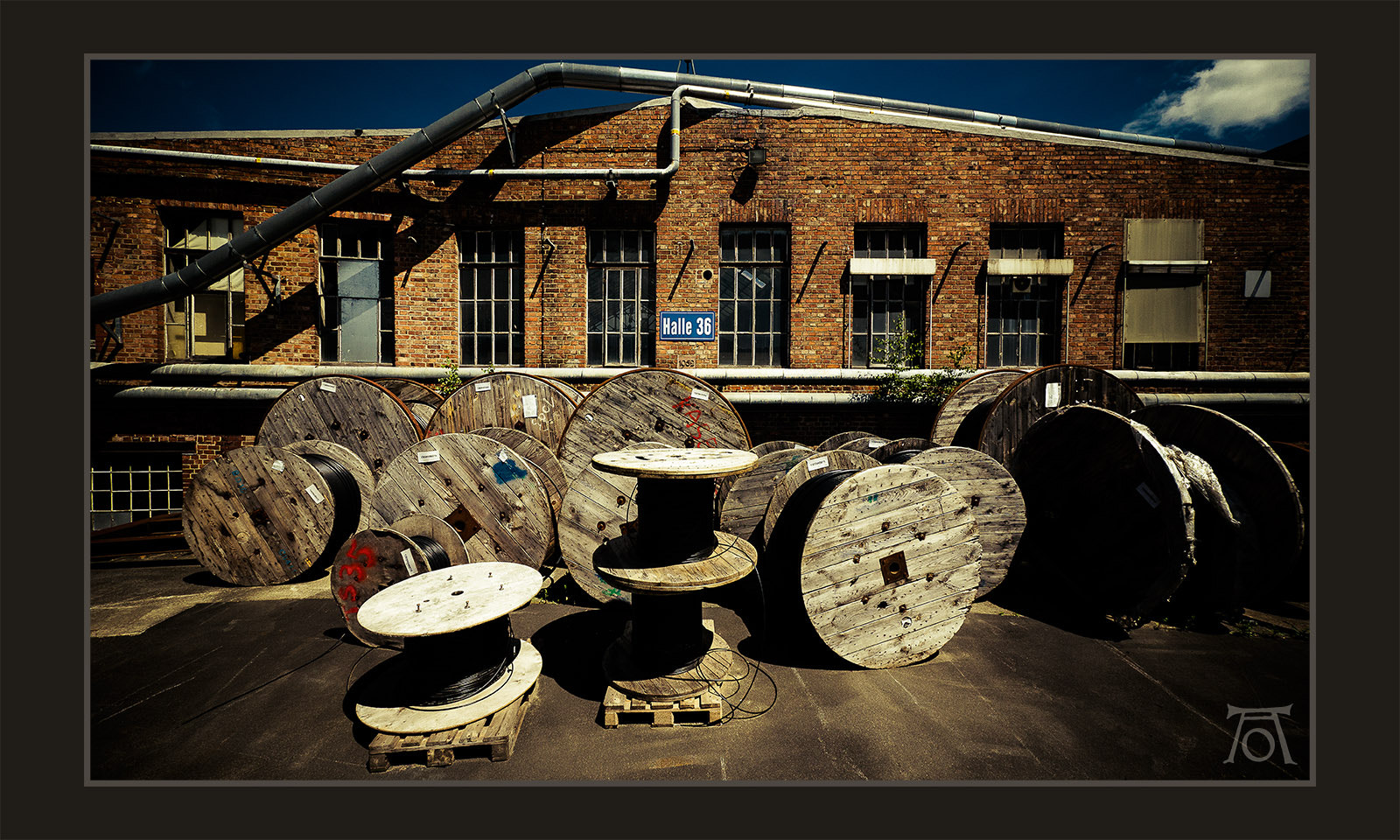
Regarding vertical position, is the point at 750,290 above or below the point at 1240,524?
above

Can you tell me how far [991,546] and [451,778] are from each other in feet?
16.5

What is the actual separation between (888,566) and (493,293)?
24.4 feet

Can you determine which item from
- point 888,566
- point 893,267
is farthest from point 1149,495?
point 893,267

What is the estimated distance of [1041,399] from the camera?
20.9ft

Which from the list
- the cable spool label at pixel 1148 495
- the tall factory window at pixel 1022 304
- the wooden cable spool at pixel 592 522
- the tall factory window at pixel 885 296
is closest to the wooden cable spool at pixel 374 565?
the wooden cable spool at pixel 592 522

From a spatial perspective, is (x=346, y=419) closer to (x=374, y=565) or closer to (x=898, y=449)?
(x=374, y=565)

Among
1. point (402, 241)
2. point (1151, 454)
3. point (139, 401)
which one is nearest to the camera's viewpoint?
point (1151, 454)

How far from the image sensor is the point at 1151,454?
4312 mm

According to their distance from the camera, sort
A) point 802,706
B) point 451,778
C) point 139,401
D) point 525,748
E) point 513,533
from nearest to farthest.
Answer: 1. point 451,778
2. point 525,748
3. point 802,706
4. point 513,533
5. point 139,401

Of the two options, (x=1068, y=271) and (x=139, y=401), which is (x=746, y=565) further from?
(x=139, y=401)

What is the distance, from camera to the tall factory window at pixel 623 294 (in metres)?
8.20

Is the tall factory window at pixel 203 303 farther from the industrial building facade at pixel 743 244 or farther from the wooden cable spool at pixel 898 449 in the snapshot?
the wooden cable spool at pixel 898 449

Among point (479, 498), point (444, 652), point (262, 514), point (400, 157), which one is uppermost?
point (400, 157)

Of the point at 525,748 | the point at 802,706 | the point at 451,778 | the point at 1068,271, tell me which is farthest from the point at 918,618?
the point at 1068,271
